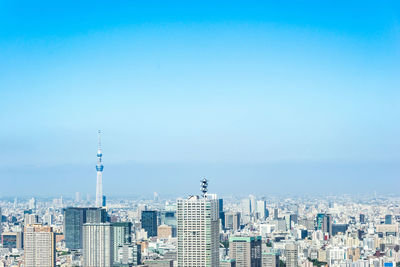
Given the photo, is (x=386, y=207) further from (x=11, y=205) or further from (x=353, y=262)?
(x=11, y=205)

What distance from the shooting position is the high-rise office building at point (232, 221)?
12470 mm

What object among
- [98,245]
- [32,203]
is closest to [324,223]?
[98,245]

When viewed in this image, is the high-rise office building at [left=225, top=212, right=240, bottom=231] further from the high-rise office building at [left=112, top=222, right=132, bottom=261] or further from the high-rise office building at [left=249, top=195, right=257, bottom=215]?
the high-rise office building at [left=112, top=222, right=132, bottom=261]

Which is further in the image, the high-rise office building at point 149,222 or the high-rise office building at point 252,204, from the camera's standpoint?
the high-rise office building at point 149,222

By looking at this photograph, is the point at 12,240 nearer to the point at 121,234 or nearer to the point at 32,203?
the point at 32,203

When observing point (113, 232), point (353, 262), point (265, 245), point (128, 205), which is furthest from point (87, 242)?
point (353, 262)

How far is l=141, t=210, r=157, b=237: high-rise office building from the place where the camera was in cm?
1432

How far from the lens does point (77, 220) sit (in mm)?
13906

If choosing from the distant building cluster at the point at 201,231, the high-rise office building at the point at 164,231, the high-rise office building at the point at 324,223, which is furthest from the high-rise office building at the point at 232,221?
the high-rise office building at the point at 324,223

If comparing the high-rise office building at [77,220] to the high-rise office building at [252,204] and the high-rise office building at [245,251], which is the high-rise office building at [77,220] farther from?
the high-rise office building at [245,251]

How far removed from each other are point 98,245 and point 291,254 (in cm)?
308

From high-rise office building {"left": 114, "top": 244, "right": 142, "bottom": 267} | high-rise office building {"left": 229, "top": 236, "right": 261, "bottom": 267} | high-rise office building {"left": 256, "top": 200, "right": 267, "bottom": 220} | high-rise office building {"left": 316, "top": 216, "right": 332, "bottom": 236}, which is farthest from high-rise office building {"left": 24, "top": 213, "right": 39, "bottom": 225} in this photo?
high-rise office building {"left": 316, "top": 216, "right": 332, "bottom": 236}

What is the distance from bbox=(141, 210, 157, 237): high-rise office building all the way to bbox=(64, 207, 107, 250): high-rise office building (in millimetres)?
923

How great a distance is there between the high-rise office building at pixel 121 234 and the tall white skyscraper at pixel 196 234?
2.47m
